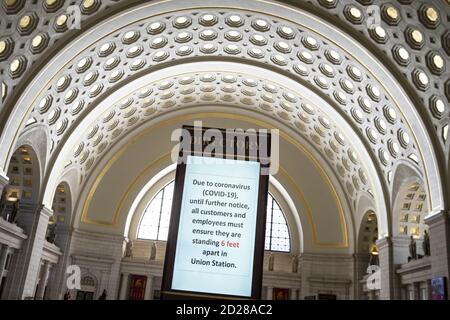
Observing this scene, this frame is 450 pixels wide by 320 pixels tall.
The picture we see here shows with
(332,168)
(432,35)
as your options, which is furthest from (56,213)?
(432,35)

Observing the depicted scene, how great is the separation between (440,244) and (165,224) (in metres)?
21.1

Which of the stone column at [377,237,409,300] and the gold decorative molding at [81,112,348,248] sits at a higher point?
the gold decorative molding at [81,112,348,248]

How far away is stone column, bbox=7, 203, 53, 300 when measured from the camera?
2305cm

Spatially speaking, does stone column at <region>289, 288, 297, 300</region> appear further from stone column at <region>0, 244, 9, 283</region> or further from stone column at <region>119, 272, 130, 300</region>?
stone column at <region>0, 244, 9, 283</region>

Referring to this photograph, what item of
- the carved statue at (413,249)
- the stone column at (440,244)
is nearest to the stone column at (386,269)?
the carved statue at (413,249)

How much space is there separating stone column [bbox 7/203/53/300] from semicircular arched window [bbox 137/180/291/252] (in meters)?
10.5

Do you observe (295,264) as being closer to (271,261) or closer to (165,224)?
(271,261)

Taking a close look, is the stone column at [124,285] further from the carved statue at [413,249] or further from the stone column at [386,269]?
the carved statue at [413,249]

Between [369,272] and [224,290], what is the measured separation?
21.6 m

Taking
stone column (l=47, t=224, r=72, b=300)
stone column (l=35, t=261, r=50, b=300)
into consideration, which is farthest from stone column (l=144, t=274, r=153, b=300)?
stone column (l=35, t=261, r=50, b=300)

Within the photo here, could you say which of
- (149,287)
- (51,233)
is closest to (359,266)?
(149,287)

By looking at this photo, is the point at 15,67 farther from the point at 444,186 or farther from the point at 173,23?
the point at 444,186

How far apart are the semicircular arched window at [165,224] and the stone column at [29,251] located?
10475 millimetres

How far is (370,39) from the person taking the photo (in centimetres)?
2078
